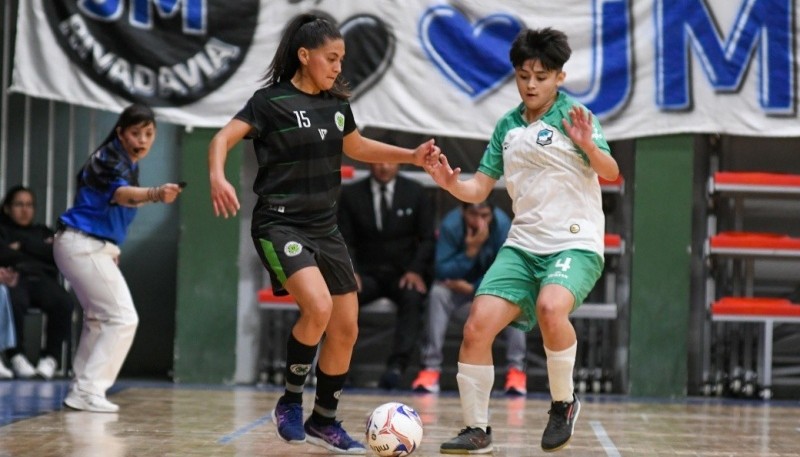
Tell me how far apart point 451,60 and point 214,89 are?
1.98 metres

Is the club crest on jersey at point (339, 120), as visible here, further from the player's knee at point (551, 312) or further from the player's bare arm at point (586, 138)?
the player's knee at point (551, 312)

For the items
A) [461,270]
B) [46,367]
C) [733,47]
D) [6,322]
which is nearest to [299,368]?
[461,270]

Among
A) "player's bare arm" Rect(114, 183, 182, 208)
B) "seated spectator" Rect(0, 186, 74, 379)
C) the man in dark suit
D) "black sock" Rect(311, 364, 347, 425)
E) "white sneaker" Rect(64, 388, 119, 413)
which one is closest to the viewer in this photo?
"black sock" Rect(311, 364, 347, 425)

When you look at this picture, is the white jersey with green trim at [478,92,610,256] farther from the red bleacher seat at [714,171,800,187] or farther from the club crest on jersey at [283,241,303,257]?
the red bleacher seat at [714,171,800,187]

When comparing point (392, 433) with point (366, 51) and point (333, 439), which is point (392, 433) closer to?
point (333, 439)

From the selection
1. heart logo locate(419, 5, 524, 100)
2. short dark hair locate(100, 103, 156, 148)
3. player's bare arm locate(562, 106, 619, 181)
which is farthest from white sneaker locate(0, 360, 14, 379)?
player's bare arm locate(562, 106, 619, 181)

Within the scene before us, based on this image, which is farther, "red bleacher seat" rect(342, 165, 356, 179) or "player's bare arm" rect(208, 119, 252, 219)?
"red bleacher seat" rect(342, 165, 356, 179)

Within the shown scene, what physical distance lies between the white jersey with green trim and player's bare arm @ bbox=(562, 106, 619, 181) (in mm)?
118

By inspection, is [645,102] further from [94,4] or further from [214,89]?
[94,4]

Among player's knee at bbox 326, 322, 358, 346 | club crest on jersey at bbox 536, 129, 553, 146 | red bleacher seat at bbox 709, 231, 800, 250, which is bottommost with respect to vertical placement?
player's knee at bbox 326, 322, 358, 346

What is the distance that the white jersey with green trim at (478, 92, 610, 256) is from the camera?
567 centimetres

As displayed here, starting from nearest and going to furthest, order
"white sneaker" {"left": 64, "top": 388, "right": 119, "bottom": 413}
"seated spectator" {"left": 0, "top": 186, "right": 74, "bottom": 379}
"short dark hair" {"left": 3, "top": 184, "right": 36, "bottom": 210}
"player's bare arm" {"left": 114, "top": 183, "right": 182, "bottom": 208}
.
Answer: "player's bare arm" {"left": 114, "top": 183, "right": 182, "bottom": 208} → "white sneaker" {"left": 64, "top": 388, "right": 119, "bottom": 413} → "seated spectator" {"left": 0, "top": 186, "right": 74, "bottom": 379} → "short dark hair" {"left": 3, "top": 184, "right": 36, "bottom": 210}

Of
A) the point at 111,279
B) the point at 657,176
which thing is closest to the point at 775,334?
the point at 657,176

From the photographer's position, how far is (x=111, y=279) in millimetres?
7711
